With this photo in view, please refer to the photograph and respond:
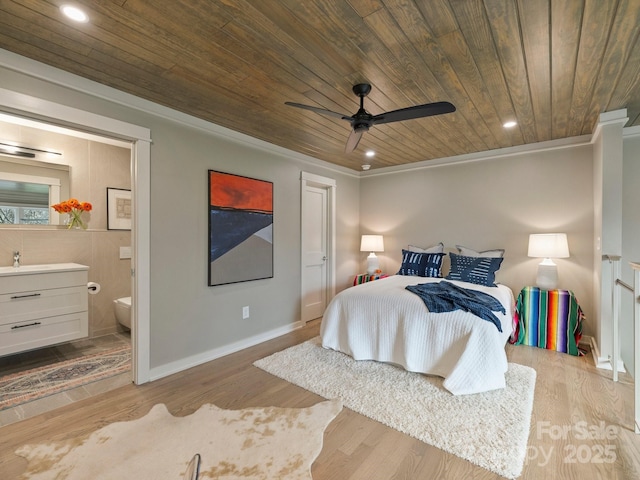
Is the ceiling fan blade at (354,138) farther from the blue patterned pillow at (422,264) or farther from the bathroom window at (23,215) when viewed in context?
the bathroom window at (23,215)

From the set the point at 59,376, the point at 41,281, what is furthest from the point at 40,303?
the point at 59,376

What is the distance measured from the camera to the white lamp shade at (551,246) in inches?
133

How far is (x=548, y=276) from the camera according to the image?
346 centimetres

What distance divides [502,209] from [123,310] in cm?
502

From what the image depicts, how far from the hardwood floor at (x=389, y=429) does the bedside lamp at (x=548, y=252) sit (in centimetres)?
87

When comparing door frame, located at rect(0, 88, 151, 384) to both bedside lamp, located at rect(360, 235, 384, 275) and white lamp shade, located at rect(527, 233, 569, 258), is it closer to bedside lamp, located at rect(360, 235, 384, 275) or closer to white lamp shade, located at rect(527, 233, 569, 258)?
bedside lamp, located at rect(360, 235, 384, 275)

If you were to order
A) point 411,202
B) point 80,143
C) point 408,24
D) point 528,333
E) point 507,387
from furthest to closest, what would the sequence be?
point 411,202 < point 80,143 < point 528,333 < point 507,387 < point 408,24

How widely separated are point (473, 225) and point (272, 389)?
342 centimetres

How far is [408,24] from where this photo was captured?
5.40ft

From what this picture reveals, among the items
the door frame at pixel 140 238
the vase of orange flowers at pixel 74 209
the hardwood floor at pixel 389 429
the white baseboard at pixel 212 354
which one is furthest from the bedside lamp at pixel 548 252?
the vase of orange flowers at pixel 74 209

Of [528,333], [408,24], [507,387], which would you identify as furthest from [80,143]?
[528,333]

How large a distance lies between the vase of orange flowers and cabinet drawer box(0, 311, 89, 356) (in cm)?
110

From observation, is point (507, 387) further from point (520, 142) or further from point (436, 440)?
point (520, 142)

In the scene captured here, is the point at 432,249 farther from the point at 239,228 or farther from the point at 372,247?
the point at 239,228
